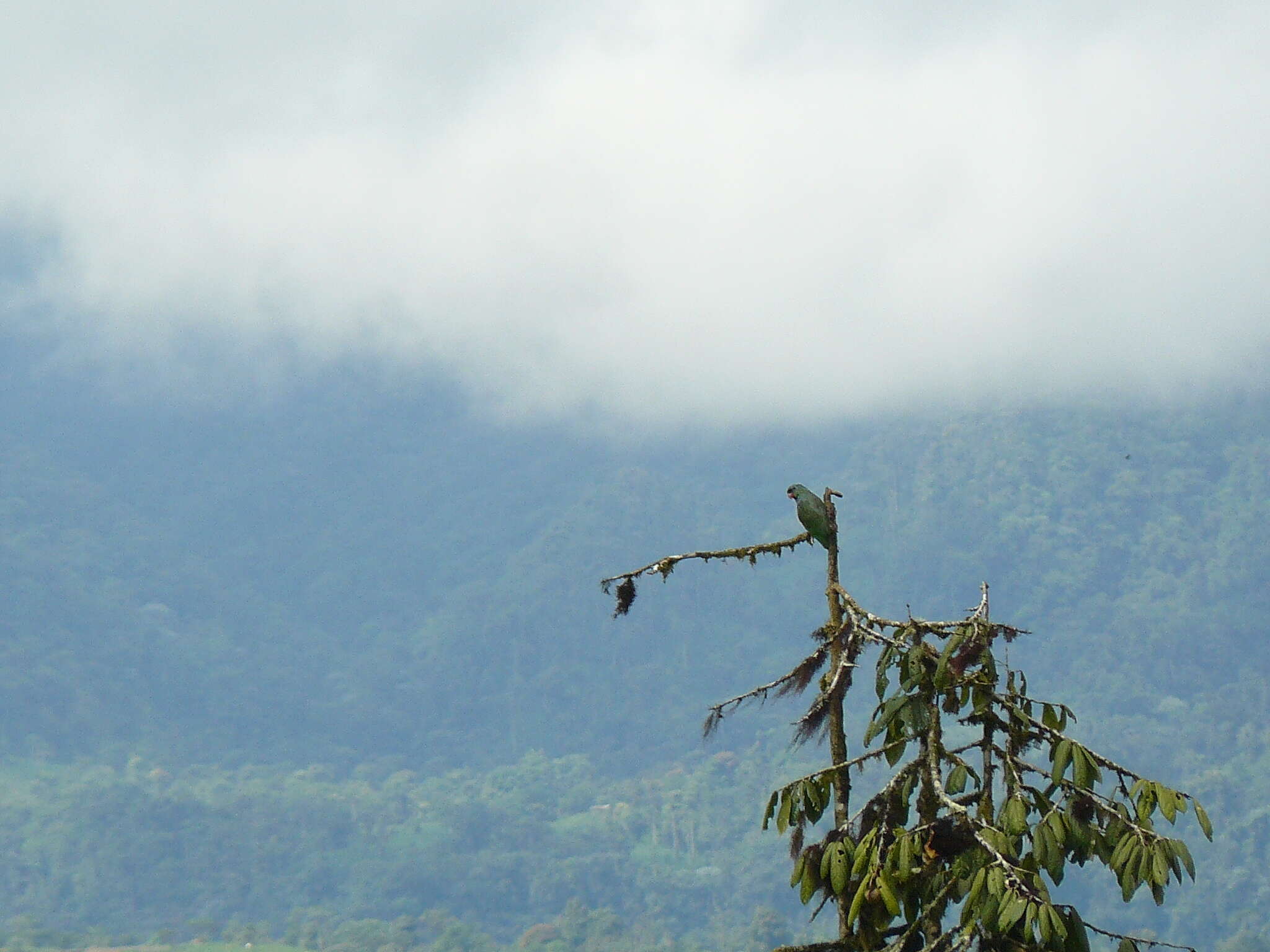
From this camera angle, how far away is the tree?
412 centimetres

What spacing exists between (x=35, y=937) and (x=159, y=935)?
12.9 m

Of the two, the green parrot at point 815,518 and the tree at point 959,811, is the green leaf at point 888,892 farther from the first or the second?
the green parrot at point 815,518

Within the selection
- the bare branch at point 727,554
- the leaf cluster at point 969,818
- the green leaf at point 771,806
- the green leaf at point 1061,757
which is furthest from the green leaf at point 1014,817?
the bare branch at point 727,554

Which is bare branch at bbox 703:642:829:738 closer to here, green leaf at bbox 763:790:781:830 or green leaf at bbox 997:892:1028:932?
green leaf at bbox 763:790:781:830

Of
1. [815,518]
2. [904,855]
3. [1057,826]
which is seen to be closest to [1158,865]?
[1057,826]

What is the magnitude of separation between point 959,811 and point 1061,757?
0.34 meters

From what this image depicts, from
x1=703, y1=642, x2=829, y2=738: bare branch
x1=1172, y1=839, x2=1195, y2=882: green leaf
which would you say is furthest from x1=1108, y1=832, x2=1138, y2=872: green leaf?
x1=703, y1=642, x2=829, y2=738: bare branch

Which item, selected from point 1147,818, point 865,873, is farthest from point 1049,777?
point 865,873

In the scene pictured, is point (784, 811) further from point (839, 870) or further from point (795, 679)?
point (795, 679)

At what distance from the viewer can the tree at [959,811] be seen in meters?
4.12

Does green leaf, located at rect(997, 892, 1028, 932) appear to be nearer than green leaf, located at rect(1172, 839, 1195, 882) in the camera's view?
Yes

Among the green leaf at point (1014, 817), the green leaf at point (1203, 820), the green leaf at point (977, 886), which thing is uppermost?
the green leaf at point (1014, 817)

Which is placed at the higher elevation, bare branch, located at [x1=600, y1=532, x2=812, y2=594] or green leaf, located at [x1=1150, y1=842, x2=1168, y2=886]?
bare branch, located at [x1=600, y1=532, x2=812, y2=594]

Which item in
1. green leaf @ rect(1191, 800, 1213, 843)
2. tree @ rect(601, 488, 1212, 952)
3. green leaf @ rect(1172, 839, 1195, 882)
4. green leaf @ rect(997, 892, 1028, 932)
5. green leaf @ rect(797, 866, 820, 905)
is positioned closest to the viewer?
green leaf @ rect(1191, 800, 1213, 843)
